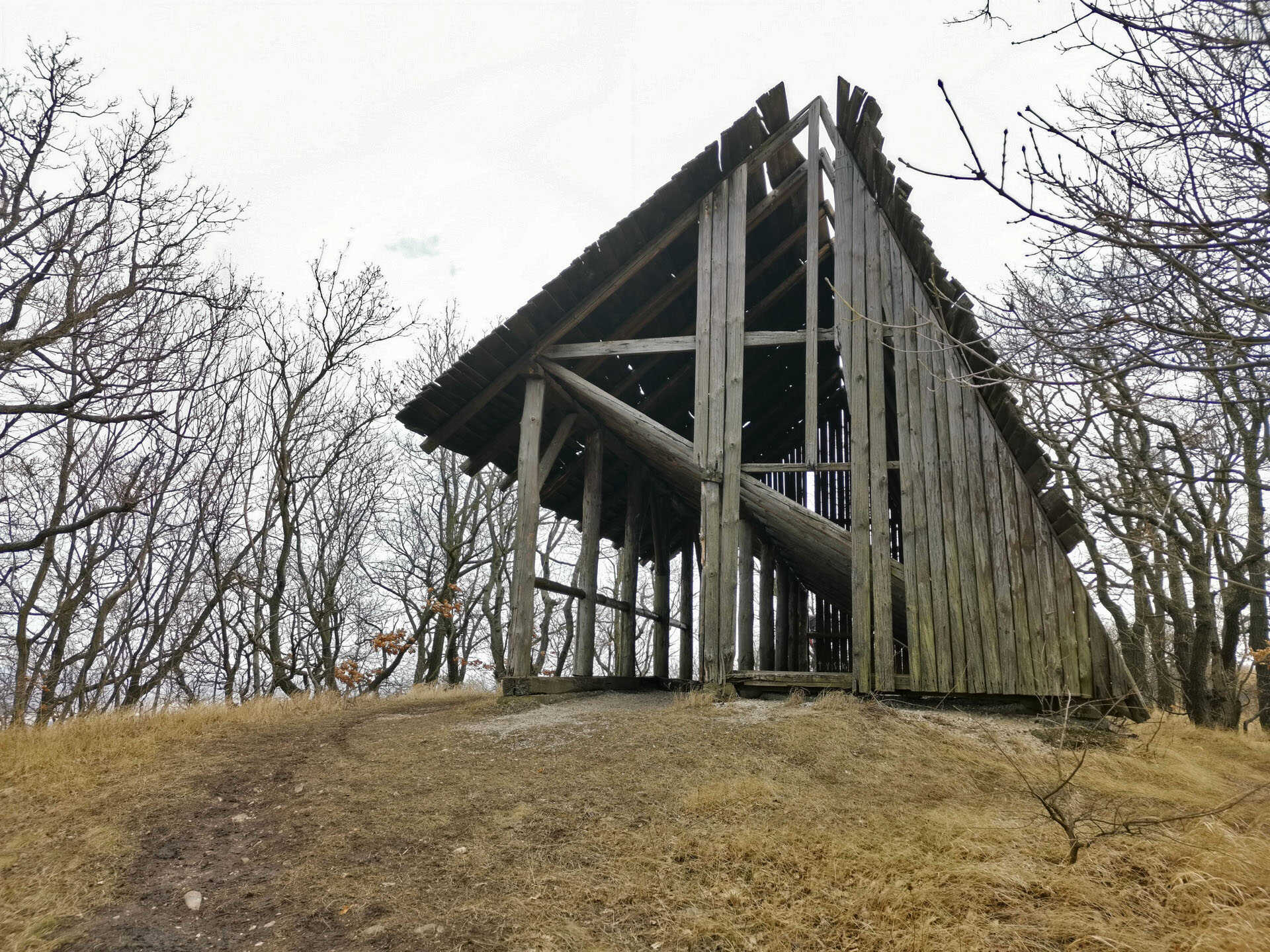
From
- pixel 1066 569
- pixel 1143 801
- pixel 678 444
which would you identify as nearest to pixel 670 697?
pixel 678 444

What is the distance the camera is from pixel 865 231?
27.3 feet

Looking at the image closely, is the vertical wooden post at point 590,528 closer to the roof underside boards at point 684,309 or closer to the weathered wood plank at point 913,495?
the roof underside boards at point 684,309

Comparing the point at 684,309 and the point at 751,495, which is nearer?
the point at 751,495

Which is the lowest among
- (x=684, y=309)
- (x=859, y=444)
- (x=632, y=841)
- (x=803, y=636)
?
(x=632, y=841)

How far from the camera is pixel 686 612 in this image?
13008mm

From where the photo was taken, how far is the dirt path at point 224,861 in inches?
128

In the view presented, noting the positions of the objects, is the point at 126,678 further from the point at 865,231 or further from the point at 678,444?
the point at 865,231

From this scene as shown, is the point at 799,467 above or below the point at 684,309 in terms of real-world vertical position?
below

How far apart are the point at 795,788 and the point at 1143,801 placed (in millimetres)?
1870

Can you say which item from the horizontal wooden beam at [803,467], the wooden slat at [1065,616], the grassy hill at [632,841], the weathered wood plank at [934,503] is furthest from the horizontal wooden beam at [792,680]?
the horizontal wooden beam at [803,467]

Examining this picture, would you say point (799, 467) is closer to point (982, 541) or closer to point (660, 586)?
point (982, 541)

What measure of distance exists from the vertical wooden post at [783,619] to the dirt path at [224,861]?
355 inches

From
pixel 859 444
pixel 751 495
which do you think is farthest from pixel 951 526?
pixel 751 495

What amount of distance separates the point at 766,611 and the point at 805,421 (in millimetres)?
4960
